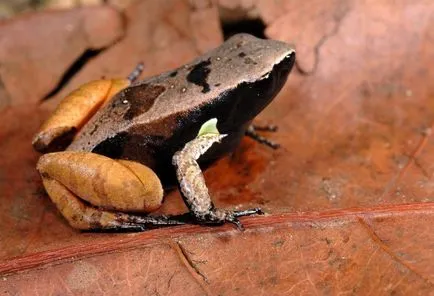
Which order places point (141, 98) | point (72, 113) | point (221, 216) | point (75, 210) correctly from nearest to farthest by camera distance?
point (221, 216) < point (75, 210) < point (141, 98) < point (72, 113)

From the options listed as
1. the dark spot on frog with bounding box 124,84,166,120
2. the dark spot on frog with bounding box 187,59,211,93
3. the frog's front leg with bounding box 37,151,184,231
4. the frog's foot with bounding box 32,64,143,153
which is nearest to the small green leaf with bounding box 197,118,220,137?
the dark spot on frog with bounding box 187,59,211,93

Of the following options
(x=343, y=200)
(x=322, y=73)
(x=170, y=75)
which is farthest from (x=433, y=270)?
(x=170, y=75)

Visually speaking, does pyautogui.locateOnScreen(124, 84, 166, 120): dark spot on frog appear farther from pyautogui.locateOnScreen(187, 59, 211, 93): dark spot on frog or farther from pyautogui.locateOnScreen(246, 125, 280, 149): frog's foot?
pyautogui.locateOnScreen(246, 125, 280, 149): frog's foot

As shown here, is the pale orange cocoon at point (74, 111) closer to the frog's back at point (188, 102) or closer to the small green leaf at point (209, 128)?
the frog's back at point (188, 102)

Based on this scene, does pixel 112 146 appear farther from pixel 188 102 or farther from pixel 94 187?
pixel 188 102

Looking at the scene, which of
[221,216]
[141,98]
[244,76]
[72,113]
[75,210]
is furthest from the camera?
[72,113]

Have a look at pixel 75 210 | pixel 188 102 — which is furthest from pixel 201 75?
pixel 75 210

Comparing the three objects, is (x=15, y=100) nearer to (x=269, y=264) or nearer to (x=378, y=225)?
(x=269, y=264)

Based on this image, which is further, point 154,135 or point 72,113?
point 72,113
